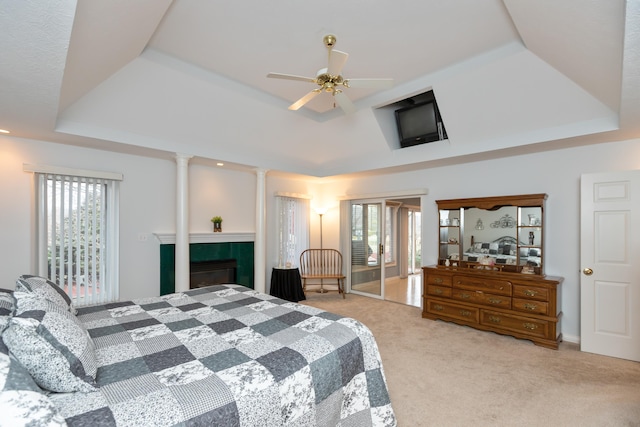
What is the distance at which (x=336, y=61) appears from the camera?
2307 millimetres

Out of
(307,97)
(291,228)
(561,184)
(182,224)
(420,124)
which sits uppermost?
(420,124)

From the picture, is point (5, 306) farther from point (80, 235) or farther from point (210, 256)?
point (210, 256)

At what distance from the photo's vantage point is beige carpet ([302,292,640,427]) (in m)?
2.14

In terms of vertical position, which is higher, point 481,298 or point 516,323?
point 481,298

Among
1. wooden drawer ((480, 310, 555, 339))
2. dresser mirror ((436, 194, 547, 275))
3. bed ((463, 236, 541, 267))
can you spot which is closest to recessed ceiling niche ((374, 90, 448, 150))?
dresser mirror ((436, 194, 547, 275))

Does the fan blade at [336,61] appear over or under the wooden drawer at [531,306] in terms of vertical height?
over

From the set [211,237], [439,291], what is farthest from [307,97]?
[439,291]

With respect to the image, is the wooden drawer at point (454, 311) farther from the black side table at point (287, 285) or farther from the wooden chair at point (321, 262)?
the black side table at point (287, 285)

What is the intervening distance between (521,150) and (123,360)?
445 centimetres

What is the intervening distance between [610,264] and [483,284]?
4.07ft

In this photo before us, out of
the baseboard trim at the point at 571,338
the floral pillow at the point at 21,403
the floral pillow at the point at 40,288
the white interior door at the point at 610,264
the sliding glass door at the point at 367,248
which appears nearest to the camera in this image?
the floral pillow at the point at 21,403

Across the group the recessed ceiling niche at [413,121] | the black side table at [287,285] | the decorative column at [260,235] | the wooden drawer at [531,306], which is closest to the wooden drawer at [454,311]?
the wooden drawer at [531,306]

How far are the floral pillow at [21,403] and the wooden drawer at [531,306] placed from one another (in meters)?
4.12

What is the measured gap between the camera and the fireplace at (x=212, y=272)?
462 centimetres
